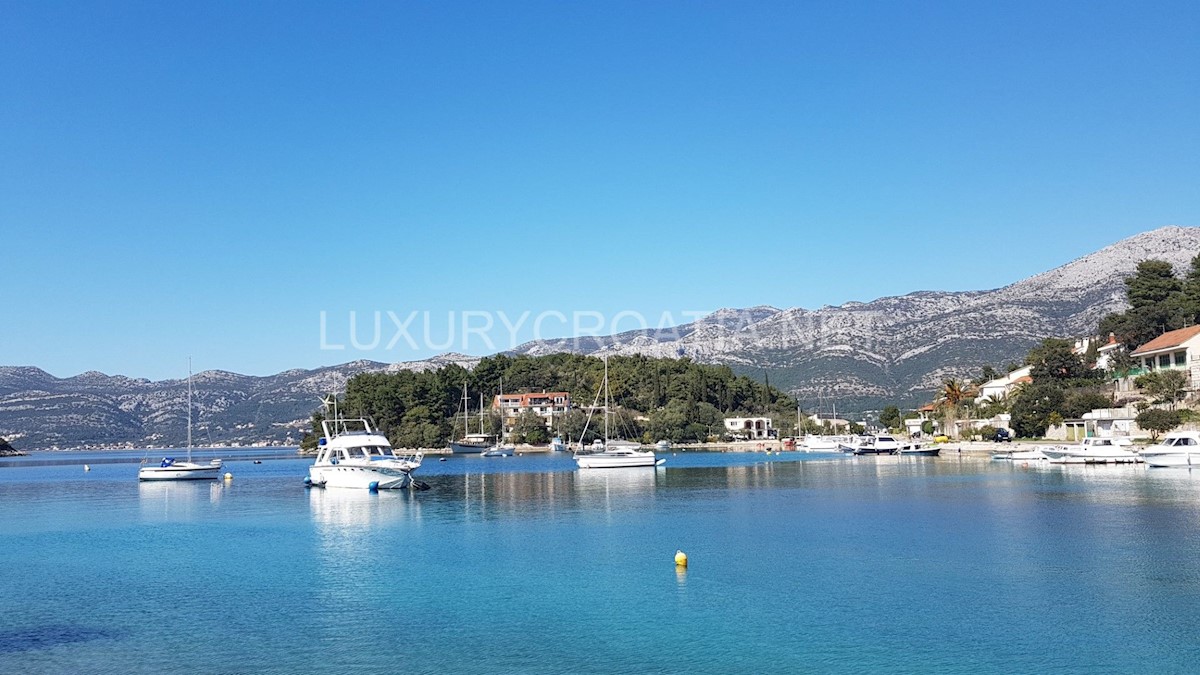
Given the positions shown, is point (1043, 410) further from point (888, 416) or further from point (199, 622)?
point (199, 622)

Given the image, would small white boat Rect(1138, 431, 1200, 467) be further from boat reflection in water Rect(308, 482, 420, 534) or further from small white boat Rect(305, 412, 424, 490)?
small white boat Rect(305, 412, 424, 490)

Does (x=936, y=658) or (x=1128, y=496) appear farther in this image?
(x=1128, y=496)

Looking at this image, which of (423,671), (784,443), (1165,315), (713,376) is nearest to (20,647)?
(423,671)

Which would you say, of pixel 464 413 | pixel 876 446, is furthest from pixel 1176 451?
pixel 464 413

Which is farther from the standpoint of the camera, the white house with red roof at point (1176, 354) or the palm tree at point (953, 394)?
the palm tree at point (953, 394)

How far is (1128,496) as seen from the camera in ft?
149

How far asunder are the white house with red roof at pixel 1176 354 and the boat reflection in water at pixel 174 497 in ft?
241

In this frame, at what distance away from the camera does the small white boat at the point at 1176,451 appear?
200 feet

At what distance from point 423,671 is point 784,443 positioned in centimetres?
13445

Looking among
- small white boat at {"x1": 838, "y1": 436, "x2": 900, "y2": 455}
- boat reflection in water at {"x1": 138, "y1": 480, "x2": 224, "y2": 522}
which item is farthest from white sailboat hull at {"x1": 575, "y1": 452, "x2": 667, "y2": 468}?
small white boat at {"x1": 838, "y1": 436, "x2": 900, "y2": 455}

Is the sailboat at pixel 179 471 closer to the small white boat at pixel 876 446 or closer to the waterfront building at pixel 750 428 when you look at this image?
the small white boat at pixel 876 446

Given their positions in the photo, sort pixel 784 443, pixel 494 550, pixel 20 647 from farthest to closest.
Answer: pixel 784 443 → pixel 494 550 → pixel 20 647

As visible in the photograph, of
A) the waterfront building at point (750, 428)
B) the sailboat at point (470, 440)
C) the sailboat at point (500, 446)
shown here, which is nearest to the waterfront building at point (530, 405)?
the sailboat at point (500, 446)

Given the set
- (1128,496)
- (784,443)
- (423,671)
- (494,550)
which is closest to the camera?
(423,671)
